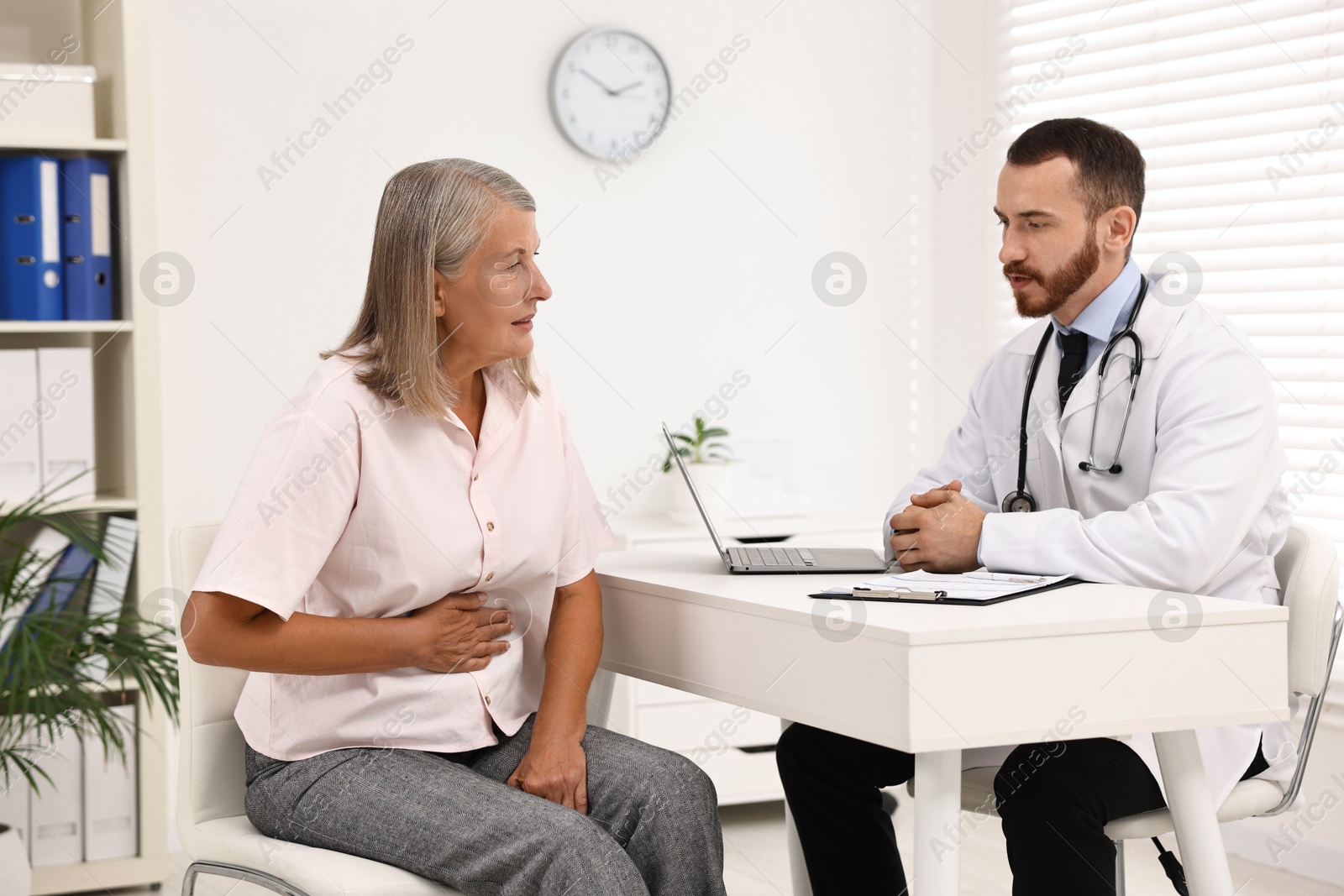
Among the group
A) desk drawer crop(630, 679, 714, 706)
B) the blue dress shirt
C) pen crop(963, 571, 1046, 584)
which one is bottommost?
desk drawer crop(630, 679, 714, 706)

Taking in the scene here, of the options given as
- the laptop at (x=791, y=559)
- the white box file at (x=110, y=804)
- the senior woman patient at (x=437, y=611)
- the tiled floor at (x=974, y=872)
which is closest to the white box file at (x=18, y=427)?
the white box file at (x=110, y=804)

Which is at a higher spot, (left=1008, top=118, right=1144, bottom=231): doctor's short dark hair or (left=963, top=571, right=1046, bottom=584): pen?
(left=1008, top=118, right=1144, bottom=231): doctor's short dark hair

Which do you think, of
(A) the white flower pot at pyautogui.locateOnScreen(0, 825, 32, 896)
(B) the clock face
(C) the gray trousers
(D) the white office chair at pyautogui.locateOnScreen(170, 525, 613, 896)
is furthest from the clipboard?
(B) the clock face

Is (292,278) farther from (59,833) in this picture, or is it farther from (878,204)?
(878,204)

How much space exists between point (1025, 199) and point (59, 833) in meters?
2.29

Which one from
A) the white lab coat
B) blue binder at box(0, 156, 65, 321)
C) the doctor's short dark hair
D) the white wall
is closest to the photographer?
the white lab coat

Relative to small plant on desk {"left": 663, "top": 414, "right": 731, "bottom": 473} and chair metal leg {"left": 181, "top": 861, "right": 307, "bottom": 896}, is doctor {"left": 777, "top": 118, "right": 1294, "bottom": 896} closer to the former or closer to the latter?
chair metal leg {"left": 181, "top": 861, "right": 307, "bottom": 896}

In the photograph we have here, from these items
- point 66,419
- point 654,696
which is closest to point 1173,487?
point 654,696

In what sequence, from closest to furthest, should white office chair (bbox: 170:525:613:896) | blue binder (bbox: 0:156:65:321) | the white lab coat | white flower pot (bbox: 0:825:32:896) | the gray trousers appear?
the gray trousers
white office chair (bbox: 170:525:613:896)
the white lab coat
white flower pot (bbox: 0:825:32:896)
blue binder (bbox: 0:156:65:321)

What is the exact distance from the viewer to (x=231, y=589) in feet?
4.79

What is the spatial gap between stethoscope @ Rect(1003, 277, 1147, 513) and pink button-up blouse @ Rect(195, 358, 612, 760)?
0.71 meters

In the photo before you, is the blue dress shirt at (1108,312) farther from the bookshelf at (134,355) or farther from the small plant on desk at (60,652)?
the bookshelf at (134,355)

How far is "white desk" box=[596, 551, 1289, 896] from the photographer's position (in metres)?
1.29

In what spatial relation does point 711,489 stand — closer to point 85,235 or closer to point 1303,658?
point 85,235
